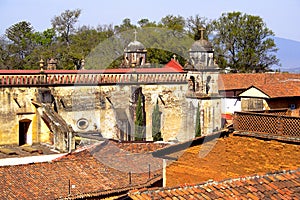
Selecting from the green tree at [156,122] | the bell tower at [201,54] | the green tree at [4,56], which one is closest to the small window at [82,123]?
the green tree at [156,122]

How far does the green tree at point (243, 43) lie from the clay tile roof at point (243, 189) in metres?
48.6

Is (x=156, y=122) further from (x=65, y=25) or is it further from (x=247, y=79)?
(x=65, y=25)

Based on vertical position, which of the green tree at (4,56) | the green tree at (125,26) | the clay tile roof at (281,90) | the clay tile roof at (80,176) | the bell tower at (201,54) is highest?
the green tree at (125,26)

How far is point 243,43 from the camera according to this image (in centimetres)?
6000

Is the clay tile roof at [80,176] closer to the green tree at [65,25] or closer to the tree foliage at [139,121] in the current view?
the tree foliage at [139,121]

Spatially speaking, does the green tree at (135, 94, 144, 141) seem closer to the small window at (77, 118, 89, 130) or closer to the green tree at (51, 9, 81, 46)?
the small window at (77, 118, 89, 130)

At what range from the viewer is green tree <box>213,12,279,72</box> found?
195 ft

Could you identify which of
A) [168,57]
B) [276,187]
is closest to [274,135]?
[276,187]

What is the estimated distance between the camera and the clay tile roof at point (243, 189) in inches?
422

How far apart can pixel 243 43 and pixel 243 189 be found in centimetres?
4995

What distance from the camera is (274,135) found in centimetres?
1623

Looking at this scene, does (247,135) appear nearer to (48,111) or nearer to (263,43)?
(48,111)

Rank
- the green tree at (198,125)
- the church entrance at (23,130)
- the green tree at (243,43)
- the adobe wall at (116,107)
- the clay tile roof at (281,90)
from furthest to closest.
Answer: the green tree at (243,43)
the green tree at (198,125)
the clay tile roof at (281,90)
the adobe wall at (116,107)
the church entrance at (23,130)

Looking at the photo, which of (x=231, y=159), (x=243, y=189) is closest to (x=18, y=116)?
(x=231, y=159)
